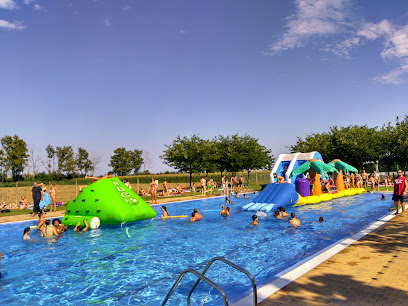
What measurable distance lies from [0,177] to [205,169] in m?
38.8

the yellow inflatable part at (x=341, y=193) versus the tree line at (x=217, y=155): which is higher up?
the tree line at (x=217, y=155)

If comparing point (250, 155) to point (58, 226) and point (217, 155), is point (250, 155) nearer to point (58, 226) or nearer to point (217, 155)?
point (217, 155)

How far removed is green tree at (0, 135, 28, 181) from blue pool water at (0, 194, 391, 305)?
141 feet

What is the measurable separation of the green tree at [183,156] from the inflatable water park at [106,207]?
17397 mm

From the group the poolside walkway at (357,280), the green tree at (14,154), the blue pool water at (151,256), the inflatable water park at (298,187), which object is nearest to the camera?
the poolside walkway at (357,280)

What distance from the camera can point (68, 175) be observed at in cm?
5862

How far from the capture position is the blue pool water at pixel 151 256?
6129 millimetres

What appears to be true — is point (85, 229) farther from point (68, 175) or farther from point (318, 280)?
point (68, 175)

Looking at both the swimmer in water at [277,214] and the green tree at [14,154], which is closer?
the swimmer in water at [277,214]

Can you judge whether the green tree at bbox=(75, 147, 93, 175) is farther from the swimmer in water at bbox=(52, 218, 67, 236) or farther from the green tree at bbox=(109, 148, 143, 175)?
the swimmer in water at bbox=(52, 218, 67, 236)

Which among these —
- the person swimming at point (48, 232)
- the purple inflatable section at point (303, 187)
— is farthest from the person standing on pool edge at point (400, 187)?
the person swimming at point (48, 232)

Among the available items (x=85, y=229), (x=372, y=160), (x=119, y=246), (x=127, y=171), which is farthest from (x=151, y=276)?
(x=127, y=171)

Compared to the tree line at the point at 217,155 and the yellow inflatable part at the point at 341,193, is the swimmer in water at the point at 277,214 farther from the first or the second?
the tree line at the point at 217,155

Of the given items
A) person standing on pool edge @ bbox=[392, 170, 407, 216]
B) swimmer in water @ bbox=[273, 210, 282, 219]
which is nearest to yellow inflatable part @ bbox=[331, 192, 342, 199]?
swimmer in water @ bbox=[273, 210, 282, 219]
